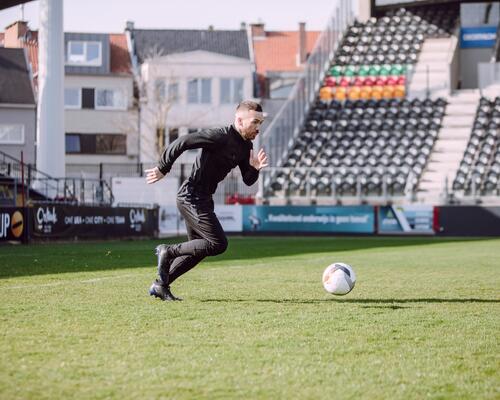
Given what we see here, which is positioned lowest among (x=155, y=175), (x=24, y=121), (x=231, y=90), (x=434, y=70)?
(x=155, y=175)

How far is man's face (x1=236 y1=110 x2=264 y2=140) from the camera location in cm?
974

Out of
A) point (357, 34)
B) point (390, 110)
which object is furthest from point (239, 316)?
point (357, 34)

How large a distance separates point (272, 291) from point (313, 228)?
24930 millimetres

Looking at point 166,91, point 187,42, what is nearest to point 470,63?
point 166,91

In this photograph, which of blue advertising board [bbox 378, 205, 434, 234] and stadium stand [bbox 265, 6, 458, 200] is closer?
blue advertising board [bbox 378, 205, 434, 234]

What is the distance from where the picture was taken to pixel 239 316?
29.0 ft

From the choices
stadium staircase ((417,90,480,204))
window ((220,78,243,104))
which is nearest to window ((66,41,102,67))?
window ((220,78,243,104))

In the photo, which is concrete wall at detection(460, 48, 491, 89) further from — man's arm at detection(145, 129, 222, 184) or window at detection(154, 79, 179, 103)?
man's arm at detection(145, 129, 222, 184)

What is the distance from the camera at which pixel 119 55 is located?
64562mm

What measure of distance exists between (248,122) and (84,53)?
182 ft

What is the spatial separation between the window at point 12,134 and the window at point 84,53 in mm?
8903

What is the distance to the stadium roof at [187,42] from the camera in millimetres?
64312

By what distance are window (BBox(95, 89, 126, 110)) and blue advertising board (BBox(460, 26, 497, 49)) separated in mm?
23742

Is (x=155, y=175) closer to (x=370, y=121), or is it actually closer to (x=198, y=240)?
(x=198, y=240)
